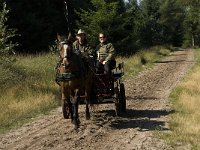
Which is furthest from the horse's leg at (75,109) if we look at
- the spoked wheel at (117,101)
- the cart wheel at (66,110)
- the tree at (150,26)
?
the tree at (150,26)

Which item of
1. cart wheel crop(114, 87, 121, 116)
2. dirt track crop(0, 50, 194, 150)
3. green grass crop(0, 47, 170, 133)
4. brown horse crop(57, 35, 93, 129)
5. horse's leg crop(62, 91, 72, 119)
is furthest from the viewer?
green grass crop(0, 47, 170, 133)

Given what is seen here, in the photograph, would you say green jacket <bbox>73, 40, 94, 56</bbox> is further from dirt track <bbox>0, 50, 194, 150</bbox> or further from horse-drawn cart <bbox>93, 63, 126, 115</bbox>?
dirt track <bbox>0, 50, 194, 150</bbox>

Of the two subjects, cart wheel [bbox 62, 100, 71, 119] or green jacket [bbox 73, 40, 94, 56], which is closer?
cart wheel [bbox 62, 100, 71, 119]

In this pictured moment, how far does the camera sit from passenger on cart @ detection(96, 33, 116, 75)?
41.7 feet

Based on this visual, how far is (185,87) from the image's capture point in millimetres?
18516

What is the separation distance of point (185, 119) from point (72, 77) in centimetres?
332

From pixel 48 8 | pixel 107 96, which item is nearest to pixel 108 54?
pixel 107 96

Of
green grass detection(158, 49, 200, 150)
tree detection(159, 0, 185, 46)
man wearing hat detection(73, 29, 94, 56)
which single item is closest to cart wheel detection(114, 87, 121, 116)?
man wearing hat detection(73, 29, 94, 56)

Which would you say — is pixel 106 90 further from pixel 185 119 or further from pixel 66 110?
pixel 185 119

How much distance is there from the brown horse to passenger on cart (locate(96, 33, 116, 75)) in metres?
1.05

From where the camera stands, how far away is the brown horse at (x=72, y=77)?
10664 millimetres

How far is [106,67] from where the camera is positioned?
41.7ft

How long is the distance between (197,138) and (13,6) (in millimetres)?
26367

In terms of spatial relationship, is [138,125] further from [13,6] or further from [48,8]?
[48,8]
